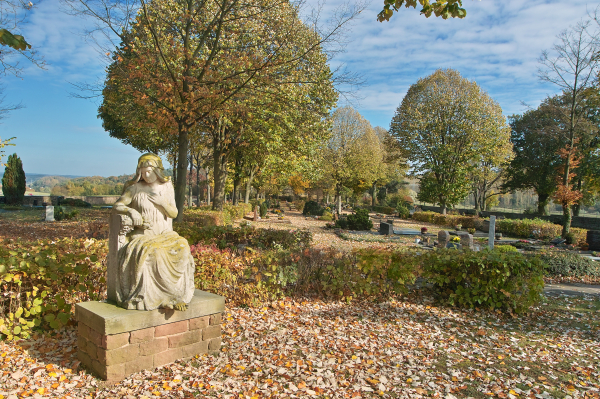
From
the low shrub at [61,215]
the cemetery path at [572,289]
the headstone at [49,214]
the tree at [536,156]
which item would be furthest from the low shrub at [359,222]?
the tree at [536,156]

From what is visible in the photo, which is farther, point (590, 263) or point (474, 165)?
point (474, 165)

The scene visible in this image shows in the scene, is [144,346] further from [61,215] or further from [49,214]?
[61,215]

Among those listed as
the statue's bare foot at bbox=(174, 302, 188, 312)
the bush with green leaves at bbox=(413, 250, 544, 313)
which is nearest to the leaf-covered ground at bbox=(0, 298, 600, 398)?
the bush with green leaves at bbox=(413, 250, 544, 313)

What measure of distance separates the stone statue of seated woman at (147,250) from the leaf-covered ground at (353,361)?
2.60 ft

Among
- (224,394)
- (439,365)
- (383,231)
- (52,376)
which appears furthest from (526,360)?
(383,231)

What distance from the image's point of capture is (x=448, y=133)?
28047mm

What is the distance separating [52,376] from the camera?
3445 millimetres

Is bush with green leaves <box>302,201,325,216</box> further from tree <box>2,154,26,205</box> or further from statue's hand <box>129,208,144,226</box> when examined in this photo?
statue's hand <box>129,208,144,226</box>

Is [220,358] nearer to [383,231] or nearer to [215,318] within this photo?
[215,318]

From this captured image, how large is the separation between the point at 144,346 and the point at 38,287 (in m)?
1.99

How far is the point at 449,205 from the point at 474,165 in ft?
12.1

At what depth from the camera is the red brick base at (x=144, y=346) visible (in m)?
3.41

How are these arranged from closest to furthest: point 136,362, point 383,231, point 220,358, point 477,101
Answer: point 136,362 → point 220,358 → point 383,231 → point 477,101

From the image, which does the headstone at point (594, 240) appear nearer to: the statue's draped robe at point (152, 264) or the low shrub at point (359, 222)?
the low shrub at point (359, 222)
